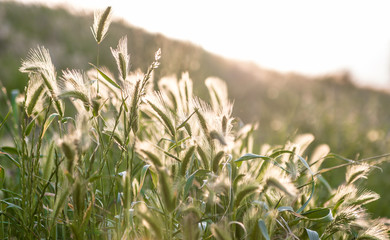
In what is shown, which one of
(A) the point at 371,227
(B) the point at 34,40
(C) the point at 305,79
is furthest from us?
(C) the point at 305,79

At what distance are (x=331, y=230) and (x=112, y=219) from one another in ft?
2.80

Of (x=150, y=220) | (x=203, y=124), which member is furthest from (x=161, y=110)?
(x=150, y=220)

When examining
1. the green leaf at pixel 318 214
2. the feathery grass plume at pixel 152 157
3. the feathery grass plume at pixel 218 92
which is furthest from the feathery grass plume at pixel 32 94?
the green leaf at pixel 318 214

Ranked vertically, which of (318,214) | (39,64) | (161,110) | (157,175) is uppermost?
(39,64)

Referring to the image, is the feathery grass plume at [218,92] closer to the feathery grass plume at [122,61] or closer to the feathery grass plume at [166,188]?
the feathery grass plume at [122,61]

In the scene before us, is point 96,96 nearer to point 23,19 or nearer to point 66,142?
point 66,142

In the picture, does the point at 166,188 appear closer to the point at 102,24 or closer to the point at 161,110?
the point at 161,110

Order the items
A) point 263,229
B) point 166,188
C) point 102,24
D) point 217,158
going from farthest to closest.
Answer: point 102,24, point 217,158, point 263,229, point 166,188

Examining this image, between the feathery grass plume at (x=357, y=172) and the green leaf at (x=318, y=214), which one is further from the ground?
the feathery grass plume at (x=357, y=172)

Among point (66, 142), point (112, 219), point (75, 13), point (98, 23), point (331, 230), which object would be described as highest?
point (75, 13)

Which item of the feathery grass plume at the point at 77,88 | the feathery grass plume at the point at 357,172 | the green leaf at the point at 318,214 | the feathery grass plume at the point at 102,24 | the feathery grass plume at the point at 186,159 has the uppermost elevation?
the feathery grass plume at the point at 102,24

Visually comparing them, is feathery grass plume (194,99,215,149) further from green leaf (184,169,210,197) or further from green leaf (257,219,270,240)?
green leaf (257,219,270,240)

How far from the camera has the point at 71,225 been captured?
1.06 meters

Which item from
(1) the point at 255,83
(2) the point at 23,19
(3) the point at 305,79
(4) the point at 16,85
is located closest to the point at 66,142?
(4) the point at 16,85
